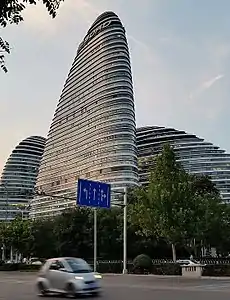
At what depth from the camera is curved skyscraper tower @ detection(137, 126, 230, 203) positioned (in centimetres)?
12056

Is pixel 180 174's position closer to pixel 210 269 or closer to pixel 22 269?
pixel 210 269

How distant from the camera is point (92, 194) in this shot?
3844 cm

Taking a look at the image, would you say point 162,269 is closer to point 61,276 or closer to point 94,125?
point 61,276

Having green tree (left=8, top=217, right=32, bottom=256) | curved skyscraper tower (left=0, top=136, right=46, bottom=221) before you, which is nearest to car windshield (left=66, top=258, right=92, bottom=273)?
green tree (left=8, top=217, right=32, bottom=256)

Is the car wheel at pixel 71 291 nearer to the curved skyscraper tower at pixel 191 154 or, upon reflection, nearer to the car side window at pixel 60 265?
the car side window at pixel 60 265

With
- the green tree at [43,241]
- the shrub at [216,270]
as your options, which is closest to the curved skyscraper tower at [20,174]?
the green tree at [43,241]

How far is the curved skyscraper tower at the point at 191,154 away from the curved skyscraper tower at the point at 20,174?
31.4m

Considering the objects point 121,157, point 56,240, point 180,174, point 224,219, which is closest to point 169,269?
point 180,174

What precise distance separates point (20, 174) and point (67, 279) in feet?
457

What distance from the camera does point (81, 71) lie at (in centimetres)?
15338

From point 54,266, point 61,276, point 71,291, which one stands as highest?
point 54,266

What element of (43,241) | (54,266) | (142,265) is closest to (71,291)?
(54,266)

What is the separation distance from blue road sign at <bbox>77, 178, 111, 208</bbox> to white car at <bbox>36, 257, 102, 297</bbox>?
17.2 metres

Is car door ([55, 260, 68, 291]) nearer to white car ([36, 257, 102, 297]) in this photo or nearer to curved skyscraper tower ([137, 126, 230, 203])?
white car ([36, 257, 102, 297])
